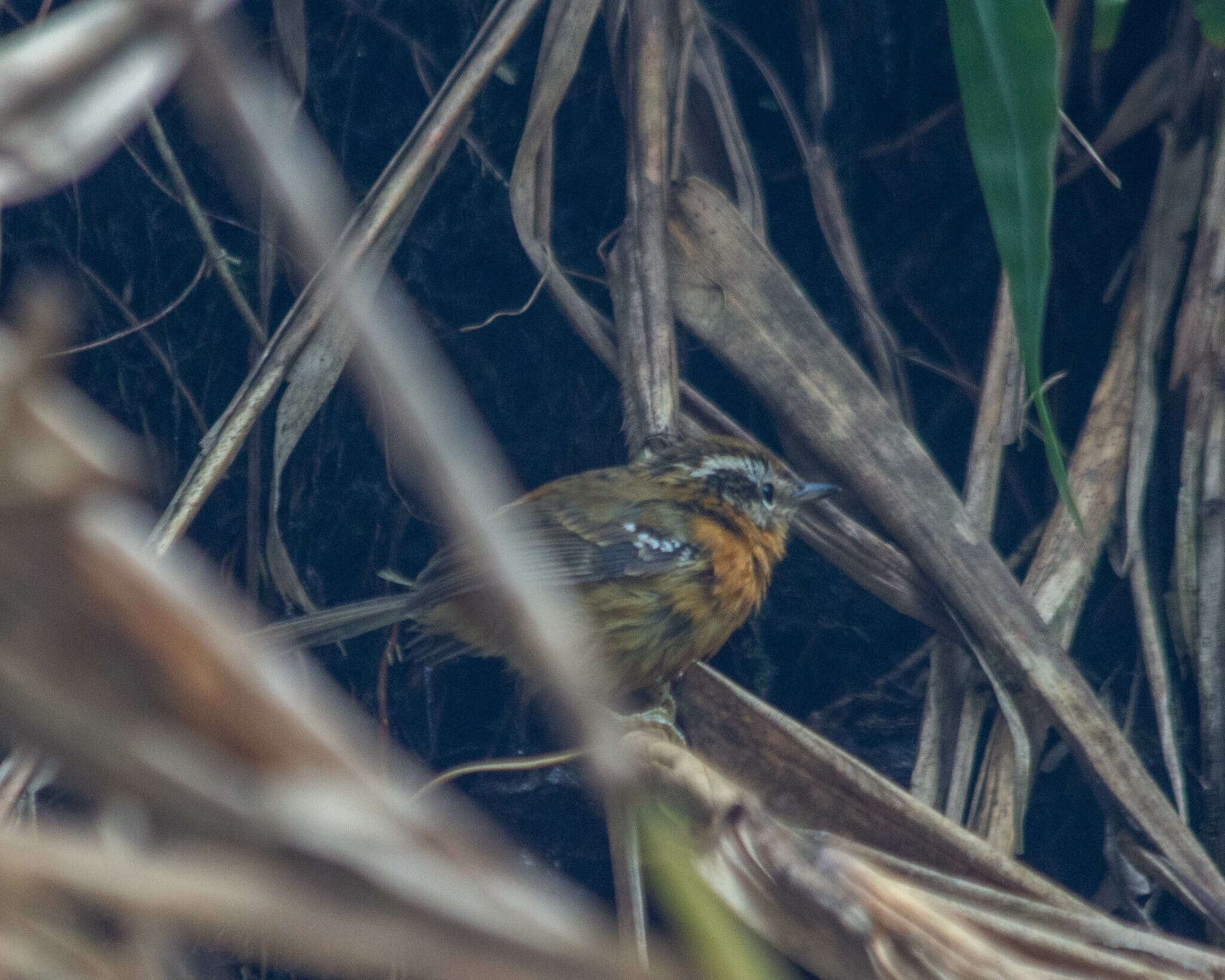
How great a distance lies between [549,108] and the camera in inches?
121

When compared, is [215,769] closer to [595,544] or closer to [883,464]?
[883,464]

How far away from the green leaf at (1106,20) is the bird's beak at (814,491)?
55.6 inches

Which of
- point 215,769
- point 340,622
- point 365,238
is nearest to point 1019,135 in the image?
point 365,238

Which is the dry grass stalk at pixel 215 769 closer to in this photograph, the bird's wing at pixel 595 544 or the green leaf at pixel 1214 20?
the bird's wing at pixel 595 544

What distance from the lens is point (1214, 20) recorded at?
2.74 m

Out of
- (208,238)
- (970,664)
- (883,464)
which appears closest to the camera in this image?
→ (970,664)

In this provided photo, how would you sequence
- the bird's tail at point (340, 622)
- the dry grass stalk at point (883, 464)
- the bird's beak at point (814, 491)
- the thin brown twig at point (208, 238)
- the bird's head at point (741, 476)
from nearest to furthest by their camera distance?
the dry grass stalk at point (883, 464) < the bird's tail at point (340, 622) < the thin brown twig at point (208, 238) < the bird's beak at point (814, 491) < the bird's head at point (741, 476)

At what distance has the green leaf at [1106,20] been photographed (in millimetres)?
2709

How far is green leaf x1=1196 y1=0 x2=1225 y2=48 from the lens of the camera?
2729 mm

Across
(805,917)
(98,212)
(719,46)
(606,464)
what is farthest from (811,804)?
(98,212)

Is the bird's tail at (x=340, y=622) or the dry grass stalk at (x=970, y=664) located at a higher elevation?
the bird's tail at (x=340, y=622)

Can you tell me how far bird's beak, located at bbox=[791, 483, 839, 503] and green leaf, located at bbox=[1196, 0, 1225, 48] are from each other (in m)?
1.54

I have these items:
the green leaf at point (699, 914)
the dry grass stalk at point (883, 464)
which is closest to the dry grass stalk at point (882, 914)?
the dry grass stalk at point (883, 464)

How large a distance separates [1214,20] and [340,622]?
9.46 ft
